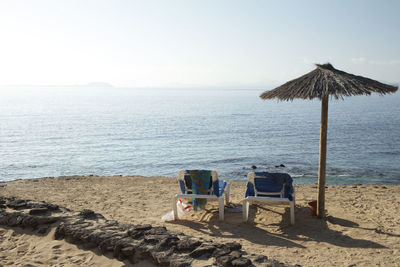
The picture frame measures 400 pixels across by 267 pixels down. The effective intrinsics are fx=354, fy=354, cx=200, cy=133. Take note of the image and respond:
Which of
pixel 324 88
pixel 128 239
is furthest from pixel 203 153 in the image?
pixel 128 239

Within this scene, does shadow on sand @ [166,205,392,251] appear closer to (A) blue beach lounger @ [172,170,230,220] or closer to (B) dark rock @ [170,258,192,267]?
(A) blue beach lounger @ [172,170,230,220]

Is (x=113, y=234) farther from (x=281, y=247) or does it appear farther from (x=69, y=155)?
(x=69, y=155)

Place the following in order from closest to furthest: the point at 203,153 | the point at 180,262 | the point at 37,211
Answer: the point at 180,262 < the point at 37,211 < the point at 203,153

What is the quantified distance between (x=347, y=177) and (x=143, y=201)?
10485 millimetres

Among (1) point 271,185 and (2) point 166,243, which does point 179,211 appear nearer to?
(1) point 271,185

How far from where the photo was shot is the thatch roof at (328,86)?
248 inches

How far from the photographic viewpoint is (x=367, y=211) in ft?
24.3

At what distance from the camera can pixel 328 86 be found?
6375 mm

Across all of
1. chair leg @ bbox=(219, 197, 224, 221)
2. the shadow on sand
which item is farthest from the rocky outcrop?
chair leg @ bbox=(219, 197, 224, 221)

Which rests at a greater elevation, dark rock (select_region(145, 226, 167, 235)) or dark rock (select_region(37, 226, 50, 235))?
dark rock (select_region(145, 226, 167, 235))

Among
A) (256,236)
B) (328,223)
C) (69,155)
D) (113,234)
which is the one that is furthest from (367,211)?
(69,155)

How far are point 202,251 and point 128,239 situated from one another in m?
1.09

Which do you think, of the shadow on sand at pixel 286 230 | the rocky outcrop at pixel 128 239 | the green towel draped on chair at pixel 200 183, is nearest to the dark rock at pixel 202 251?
the rocky outcrop at pixel 128 239

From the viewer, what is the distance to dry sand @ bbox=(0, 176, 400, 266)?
4.86m
